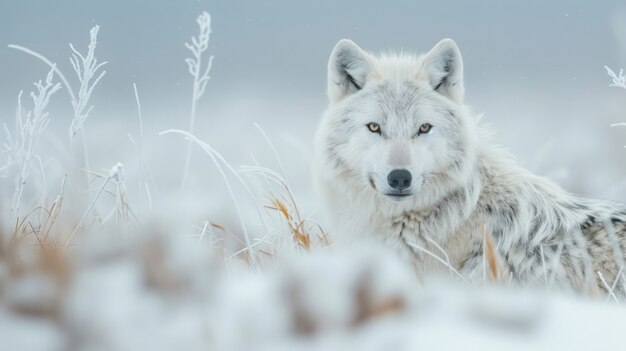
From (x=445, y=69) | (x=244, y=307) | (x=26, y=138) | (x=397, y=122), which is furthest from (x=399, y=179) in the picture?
(x=244, y=307)

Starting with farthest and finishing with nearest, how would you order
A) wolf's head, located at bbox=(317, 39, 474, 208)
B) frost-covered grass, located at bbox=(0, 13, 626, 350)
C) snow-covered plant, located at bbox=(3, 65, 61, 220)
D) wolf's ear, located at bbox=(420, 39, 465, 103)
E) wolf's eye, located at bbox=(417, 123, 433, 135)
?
wolf's ear, located at bbox=(420, 39, 465, 103) < wolf's eye, located at bbox=(417, 123, 433, 135) < wolf's head, located at bbox=(317, 39, 474, 208) < snow-covered plant, located at bbox=(3, 65, 61, 220) < frost-covered grass, located at bbox=(0, 13, 626, 350)

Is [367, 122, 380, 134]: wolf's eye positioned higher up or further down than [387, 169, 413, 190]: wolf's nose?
higher up

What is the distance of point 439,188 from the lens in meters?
4.08

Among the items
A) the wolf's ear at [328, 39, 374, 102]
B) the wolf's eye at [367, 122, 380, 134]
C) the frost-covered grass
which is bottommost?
the frost-covered grass

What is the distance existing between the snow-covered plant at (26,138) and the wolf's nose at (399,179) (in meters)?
1.81

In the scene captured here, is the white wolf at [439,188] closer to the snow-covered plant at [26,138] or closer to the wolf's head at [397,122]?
the wolf's head at [397,122]

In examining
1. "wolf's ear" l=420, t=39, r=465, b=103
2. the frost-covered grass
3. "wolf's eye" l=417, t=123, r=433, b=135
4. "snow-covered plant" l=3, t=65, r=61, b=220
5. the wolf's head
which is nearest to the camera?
the frost-covered grass

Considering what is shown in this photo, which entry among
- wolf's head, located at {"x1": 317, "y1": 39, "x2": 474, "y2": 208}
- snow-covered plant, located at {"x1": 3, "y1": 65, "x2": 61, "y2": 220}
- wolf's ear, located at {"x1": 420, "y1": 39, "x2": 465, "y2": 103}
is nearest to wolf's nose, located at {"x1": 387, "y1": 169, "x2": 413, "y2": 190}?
wolf's head, located at {"x1": 317, "y1": 39, "x2": 474, "y2": 208}

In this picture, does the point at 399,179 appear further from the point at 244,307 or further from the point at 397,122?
the point at 244,307

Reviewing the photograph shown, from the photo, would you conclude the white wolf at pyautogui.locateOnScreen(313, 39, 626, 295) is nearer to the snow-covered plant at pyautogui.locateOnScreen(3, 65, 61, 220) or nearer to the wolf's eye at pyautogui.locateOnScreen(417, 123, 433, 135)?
the wolf's eye at pyautogui.locateOnScreen(417, 123, 433, 135)

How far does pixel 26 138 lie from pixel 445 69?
249cm

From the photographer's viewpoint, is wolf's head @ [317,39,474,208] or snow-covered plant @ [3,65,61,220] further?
wolf's head @ [317,39,474,208]

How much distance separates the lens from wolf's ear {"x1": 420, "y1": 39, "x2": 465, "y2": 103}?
4312 mm

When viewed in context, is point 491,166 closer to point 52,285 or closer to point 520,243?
point 520,243
